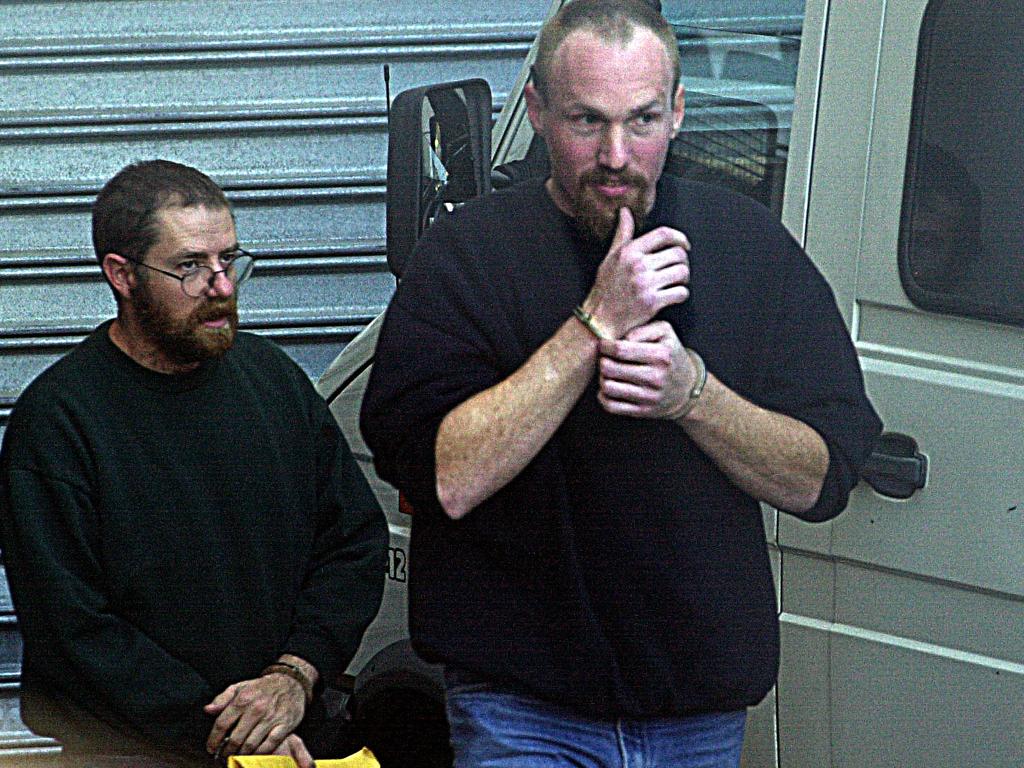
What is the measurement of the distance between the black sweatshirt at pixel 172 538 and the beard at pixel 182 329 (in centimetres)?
5

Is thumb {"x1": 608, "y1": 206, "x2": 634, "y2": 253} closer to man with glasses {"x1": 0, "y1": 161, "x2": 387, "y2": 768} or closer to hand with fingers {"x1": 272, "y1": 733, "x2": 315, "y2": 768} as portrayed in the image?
man with glasses {"x1": 0, "y1": 161, "x2": 387, "y2": 768}

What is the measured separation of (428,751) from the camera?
320 centimetres

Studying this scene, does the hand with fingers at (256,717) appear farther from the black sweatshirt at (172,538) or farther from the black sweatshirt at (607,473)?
the black sweatshirt at (607,473)

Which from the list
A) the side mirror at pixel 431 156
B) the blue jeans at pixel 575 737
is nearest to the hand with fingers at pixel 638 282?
the blue jeans at pixel 575 737

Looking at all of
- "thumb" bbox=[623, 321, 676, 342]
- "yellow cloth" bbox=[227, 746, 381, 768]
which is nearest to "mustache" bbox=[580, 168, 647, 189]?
"thumb" bbox=[623, 321, 676, 342]

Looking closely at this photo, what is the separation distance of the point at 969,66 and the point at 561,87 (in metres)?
0.77

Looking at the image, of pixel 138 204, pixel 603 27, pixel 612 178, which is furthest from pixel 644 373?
pixel 138 204

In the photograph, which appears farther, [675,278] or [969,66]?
[969,66]

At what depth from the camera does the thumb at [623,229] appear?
1964 mm

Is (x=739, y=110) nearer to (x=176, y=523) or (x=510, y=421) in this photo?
(x=510, y=421)

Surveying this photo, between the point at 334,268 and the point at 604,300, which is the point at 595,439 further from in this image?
the point at 334,268

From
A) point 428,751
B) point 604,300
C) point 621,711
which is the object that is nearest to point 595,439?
point 604,300

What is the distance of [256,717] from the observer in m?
2.35

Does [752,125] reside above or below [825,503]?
above
